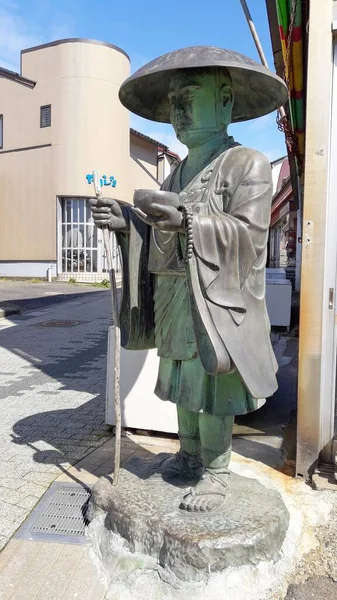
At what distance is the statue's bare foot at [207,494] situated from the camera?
238 cm

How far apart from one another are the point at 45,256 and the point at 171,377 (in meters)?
21.8

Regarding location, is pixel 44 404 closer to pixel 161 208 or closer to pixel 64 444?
pixel 64 444

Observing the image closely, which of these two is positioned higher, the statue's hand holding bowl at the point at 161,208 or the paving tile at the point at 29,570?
the statue's hand holding bowl at the point at 161,208

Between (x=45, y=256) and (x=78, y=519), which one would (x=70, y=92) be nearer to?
(x=45, y=256)

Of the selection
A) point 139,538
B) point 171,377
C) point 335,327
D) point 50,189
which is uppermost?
point 50,189

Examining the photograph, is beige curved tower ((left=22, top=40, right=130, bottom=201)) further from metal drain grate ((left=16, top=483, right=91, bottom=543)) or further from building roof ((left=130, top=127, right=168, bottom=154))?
metal drain grate ((left=16, top=483, right=91, bottom=543))

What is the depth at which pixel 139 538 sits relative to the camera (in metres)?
2.32

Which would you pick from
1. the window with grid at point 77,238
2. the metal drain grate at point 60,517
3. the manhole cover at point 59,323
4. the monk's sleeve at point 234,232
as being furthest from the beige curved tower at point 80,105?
the monk's sleeve at point 234,232

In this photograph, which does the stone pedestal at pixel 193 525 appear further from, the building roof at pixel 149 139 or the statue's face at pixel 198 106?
the building roof at pixel 149 139

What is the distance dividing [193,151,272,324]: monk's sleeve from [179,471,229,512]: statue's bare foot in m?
0.87

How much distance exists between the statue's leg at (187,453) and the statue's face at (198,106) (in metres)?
1.39

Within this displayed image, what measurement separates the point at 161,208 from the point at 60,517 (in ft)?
6.09

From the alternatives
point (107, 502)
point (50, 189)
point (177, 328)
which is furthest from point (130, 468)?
point (50, 189)

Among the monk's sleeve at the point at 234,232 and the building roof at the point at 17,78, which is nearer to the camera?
the monk's sleeve at the point at 234,232
